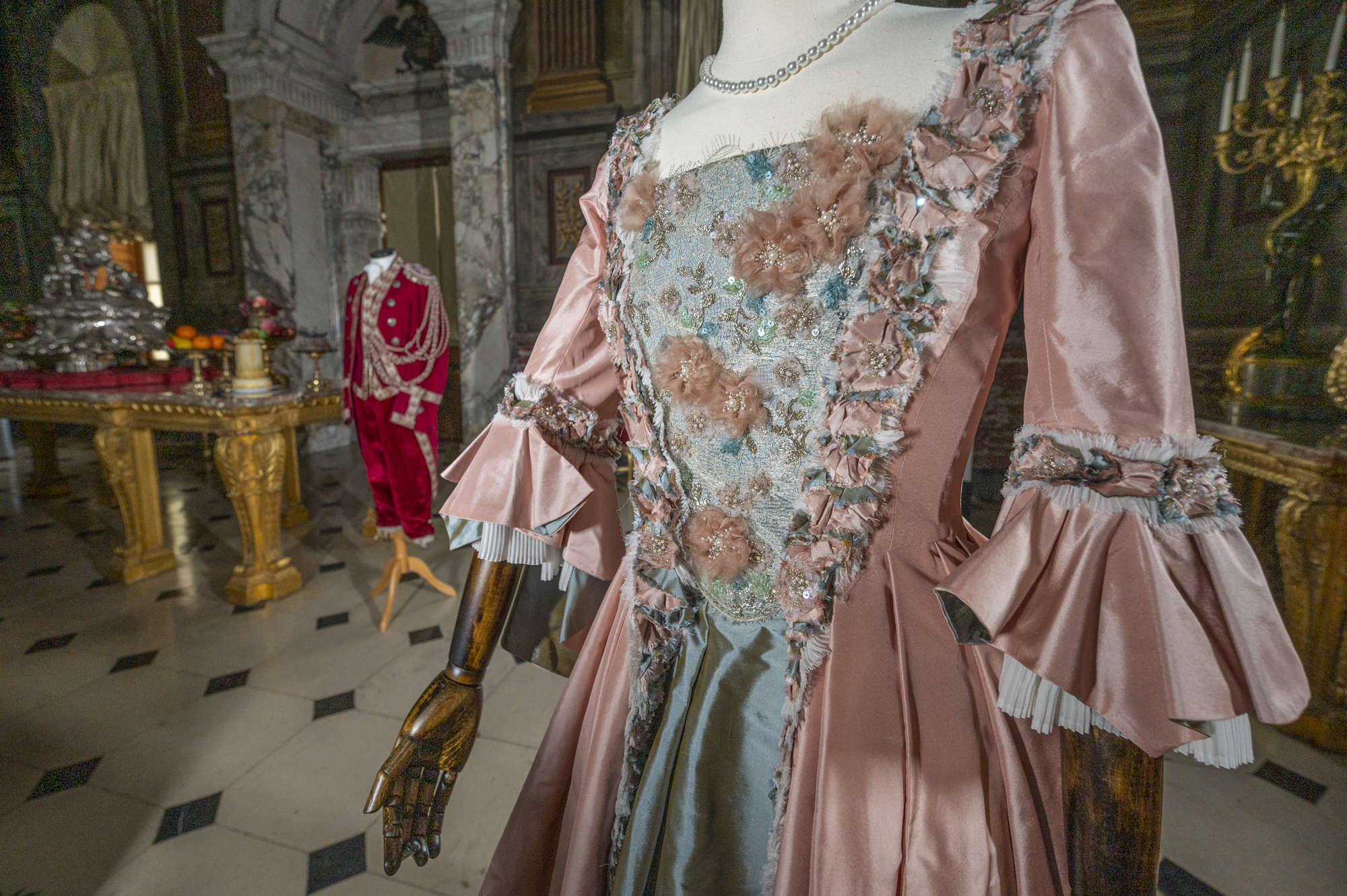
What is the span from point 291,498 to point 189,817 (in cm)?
320

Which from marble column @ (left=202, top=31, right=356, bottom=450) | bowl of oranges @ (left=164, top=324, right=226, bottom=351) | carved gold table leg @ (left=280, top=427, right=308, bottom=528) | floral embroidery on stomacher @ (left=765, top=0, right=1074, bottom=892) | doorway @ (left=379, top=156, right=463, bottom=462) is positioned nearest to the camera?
floral embroidery on stomacher @ (left=765, top=0, right=1074, bottom=892)

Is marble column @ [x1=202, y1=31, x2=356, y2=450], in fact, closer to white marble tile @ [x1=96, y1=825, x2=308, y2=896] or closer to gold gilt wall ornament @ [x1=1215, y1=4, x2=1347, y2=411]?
white marble tile @ [x1=96, y1=825, x2=308, y2=896]

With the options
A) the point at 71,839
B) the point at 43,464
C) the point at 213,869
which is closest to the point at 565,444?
the point at 213,869

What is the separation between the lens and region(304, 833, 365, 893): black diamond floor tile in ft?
5.59

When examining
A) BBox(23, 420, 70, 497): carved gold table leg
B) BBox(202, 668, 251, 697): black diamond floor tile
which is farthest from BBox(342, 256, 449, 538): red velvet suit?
BBox(23, 420, 70, 497): carved gold table leg

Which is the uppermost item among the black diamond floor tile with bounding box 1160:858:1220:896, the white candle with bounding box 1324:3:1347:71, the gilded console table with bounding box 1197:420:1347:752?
the white candle with bounding box 1324:3:1347:71

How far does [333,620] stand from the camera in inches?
126

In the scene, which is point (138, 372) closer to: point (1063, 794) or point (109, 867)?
point (109, 867)

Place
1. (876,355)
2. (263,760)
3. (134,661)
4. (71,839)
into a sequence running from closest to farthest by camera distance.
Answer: (876,355) < (71,839) < (263,760) < (134,661)

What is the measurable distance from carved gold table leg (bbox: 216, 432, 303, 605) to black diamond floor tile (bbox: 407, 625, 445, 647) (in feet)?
3.30

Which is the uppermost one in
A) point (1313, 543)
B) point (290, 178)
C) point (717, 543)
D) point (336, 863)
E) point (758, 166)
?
point (290, 178)

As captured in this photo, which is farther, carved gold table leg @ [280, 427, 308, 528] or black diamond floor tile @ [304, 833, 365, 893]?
carved gold table leg @ [280, 427, 308, 528]

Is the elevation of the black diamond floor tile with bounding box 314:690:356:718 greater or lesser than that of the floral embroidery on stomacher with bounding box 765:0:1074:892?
lesser

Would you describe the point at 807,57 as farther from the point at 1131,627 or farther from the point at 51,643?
the point at 51,643
